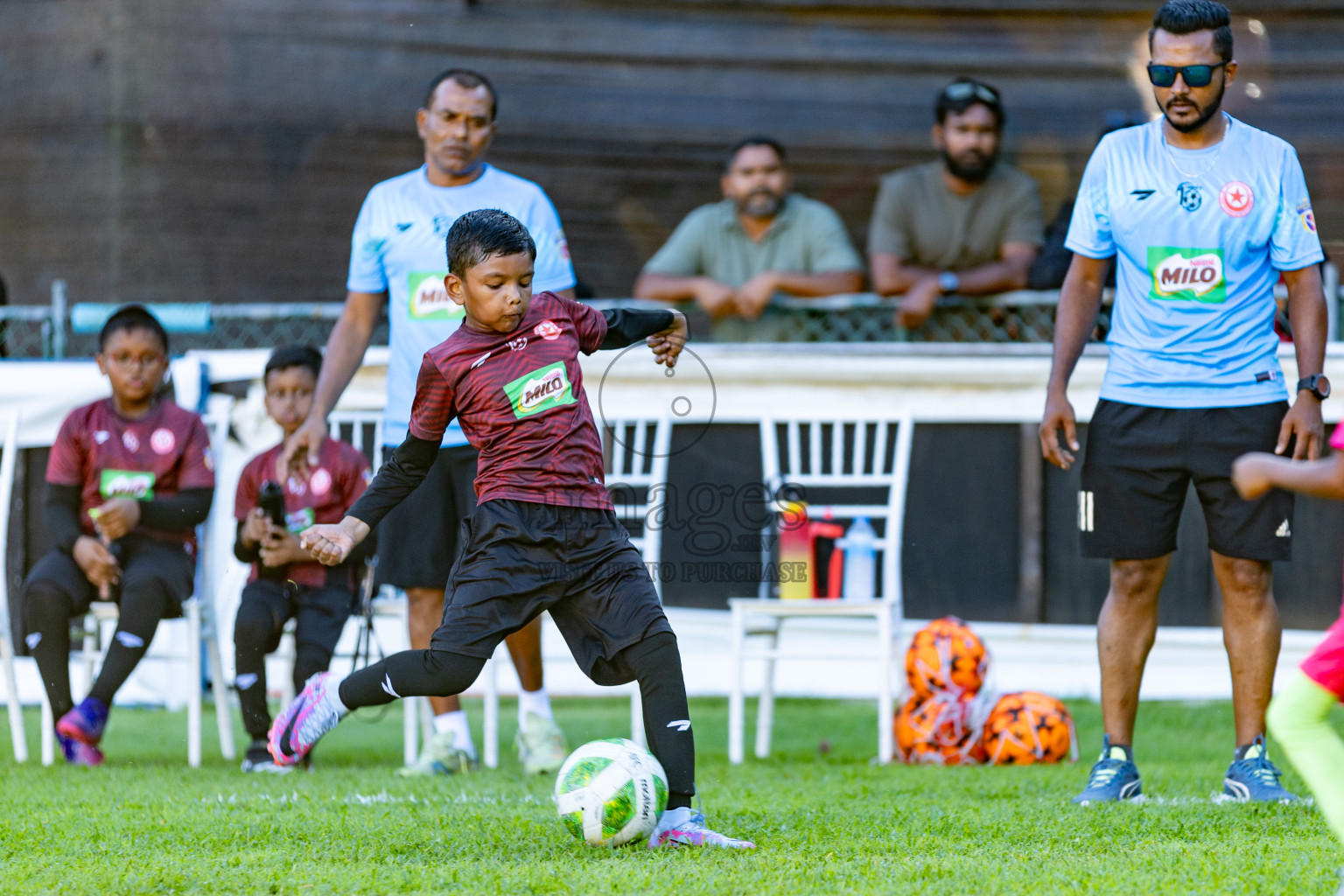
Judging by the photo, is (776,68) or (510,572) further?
(776,68)

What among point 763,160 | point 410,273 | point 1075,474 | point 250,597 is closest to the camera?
point 410,273

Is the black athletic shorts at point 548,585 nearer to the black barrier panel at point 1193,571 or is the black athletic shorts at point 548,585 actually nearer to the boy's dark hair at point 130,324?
the boy's dark hair at point 130,324

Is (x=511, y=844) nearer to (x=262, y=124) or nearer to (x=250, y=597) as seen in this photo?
(x=250, y=597)

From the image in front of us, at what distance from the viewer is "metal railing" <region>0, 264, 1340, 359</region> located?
6.68 m

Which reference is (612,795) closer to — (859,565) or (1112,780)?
(1112,780)

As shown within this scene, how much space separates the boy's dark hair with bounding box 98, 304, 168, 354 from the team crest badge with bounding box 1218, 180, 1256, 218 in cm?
377

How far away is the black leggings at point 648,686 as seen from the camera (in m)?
3.36

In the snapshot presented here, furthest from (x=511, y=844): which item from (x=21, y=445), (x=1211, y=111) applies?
(x=21, y=445)

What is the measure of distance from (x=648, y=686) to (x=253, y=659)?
239cm

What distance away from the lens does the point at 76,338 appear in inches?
287

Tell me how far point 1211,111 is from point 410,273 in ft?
8.22

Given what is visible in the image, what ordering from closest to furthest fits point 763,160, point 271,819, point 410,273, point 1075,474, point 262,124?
point 271,819 < point 410,273 < point 1075,474 < point 763,160 < point 262,124

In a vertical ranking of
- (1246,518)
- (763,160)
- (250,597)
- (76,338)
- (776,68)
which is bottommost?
(250,597)

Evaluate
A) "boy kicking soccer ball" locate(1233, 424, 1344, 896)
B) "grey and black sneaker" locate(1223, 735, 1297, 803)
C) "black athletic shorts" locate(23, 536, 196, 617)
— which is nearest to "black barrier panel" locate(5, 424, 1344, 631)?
"black athletic shorts" locate(23, 536, 196, 617)
